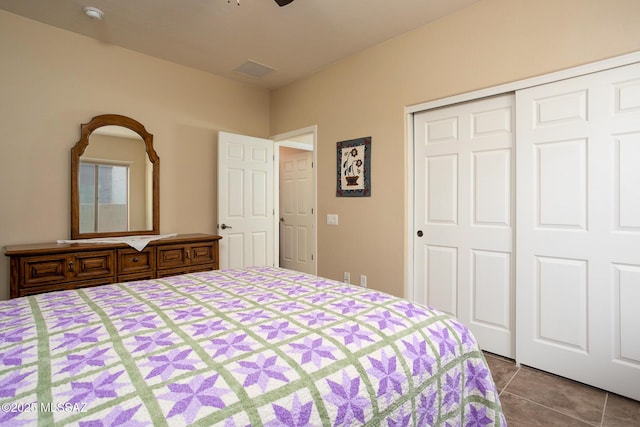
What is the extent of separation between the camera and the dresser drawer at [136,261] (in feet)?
9.29

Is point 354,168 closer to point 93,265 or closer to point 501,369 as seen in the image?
point 501,369

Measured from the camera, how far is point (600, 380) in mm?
2051

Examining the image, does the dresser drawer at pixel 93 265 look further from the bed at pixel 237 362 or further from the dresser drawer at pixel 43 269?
the bed at pixel 237 362

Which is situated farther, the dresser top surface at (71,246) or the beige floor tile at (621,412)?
the dresser top surface at (71,246)

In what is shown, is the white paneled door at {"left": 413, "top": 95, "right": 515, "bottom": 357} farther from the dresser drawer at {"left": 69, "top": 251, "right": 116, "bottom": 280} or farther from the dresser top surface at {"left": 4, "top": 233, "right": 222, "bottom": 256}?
the dresser drawer at {"left": 69, "top": 251, "right": 116, "bottom": 280}

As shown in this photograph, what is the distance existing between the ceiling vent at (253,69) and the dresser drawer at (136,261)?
2.27 m

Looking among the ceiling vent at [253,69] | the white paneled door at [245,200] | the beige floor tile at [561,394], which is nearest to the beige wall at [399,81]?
the ceiling vent at [253,69]

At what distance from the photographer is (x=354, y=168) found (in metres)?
3.45

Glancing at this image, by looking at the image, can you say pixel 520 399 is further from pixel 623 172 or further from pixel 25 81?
pixel 25 81

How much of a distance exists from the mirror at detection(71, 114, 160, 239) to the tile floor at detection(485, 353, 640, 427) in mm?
3466

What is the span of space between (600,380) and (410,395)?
1.92 m

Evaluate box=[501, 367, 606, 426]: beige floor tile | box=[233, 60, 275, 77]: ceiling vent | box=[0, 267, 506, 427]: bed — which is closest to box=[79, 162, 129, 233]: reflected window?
box=[233, 60, 275, 77]: ceiling vent

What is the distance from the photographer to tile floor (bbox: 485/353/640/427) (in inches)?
69.7

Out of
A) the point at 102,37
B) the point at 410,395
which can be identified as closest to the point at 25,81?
the point at 102,37
